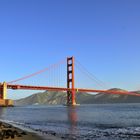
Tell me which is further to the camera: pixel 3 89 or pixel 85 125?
pixel 3 89

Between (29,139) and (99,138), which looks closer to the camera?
(29,139)

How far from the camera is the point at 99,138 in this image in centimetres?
1762

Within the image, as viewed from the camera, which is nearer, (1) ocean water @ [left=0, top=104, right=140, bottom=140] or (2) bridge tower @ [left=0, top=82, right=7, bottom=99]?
(1) ocean water @ [left=0, top=104, right=140, bottom=140]

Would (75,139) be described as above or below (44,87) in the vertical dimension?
below

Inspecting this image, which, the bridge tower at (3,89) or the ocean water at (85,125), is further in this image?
the bridge tower at (3,89)

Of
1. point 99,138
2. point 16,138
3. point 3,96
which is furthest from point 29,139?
point 3,96

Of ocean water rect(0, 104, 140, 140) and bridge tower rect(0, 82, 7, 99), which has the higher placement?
bridge tower rect(0, 82, 7, 99)

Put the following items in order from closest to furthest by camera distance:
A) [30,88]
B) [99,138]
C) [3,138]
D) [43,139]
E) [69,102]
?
[3,138]
[43,139]
[99,138]
[30,88]
[69,102]

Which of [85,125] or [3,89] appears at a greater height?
[3,89]

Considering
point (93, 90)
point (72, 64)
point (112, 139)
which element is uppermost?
point (72, 64)

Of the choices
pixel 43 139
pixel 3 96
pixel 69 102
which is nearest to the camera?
pixel 43 139

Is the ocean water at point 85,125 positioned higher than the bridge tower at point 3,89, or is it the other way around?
the bridge tower at point 3,89

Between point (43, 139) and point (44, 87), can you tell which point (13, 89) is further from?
point (43, 139)

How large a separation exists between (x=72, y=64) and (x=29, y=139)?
4051 inches
